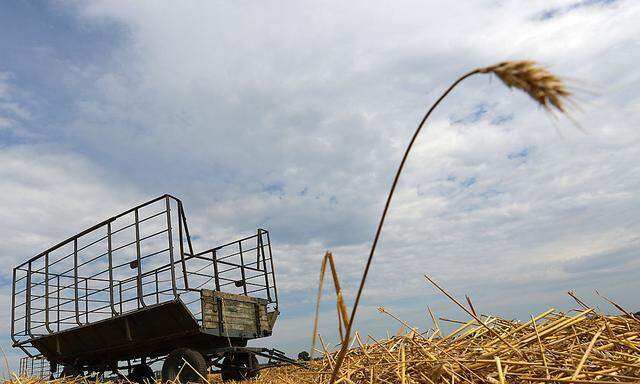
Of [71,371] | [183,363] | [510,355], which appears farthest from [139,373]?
[510,355]

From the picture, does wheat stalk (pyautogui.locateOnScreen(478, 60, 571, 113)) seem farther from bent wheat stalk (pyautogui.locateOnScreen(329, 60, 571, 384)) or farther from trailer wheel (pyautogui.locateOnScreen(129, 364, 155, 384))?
trailer wheel (pyautogui.locateOnScreen(129, 364, 155, 384))

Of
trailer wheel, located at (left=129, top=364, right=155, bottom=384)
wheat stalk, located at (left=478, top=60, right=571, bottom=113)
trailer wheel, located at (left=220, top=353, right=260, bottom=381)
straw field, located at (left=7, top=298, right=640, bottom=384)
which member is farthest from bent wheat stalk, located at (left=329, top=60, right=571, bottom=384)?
trailer wheel, located at (left=129, top=364, right=155, bottom=384)

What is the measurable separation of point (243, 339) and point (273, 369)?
1.01 meters

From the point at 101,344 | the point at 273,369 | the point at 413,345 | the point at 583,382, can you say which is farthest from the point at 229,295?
the point at 583,382

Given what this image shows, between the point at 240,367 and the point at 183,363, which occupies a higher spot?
the point at 183,363

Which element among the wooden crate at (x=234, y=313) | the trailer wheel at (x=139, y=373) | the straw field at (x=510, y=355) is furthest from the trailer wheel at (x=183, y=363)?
the straw field at (x=510, y=355)

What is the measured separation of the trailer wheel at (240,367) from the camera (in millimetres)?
10102

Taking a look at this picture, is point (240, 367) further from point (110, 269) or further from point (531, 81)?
point (531, 81)

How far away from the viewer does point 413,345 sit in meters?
3.02

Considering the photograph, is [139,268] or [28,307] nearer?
[139,268]

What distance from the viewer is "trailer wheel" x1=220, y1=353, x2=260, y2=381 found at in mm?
10102

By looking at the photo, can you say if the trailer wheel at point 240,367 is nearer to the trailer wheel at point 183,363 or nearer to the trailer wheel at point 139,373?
the trailer wheel at point 183,363

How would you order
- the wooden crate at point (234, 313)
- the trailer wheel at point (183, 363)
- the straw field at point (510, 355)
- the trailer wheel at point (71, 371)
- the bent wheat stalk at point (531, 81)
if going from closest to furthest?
the bent wheat stalk at point (531, 81) < the straw field at point (510, 355) < the trailer wheel at point (183, 363) < the wooden crate at point (234, 313) < the trailer wheel at point (71, 371)

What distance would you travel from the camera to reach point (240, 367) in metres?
10.0
